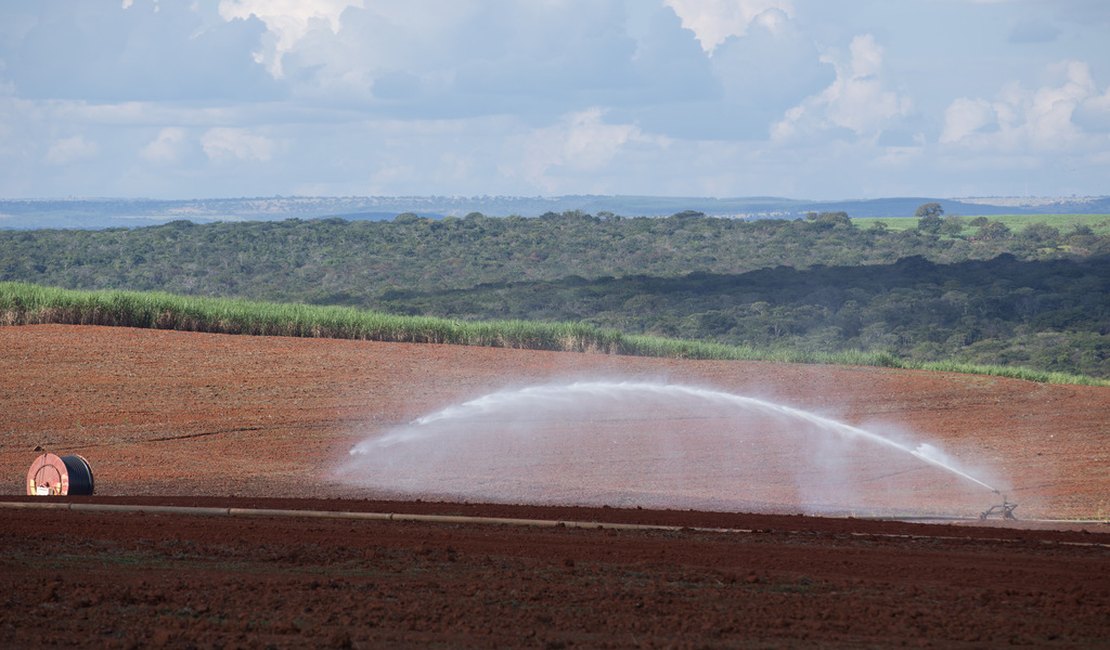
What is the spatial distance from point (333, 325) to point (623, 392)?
12302 mm

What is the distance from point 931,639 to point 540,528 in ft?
21.8

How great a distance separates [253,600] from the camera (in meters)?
11.0

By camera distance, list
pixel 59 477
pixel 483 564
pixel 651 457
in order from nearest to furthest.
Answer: pixel 483 564, pixel 59 477, pixel 651 457

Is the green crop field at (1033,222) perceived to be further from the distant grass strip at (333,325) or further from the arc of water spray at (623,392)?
the arc of water spray at (623,392)

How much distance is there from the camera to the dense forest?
8694cm

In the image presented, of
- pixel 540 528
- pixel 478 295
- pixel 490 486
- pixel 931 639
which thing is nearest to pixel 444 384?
pixel 490 486

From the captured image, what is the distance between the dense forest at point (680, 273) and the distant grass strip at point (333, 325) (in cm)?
2984

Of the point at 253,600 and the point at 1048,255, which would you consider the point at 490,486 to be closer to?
the point at 253,600

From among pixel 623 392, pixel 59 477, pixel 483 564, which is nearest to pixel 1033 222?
pixel 623 392

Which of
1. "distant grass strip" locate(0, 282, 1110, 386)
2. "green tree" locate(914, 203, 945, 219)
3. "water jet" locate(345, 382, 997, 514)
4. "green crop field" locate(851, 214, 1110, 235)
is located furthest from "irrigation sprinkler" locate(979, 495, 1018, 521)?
Answer: "green tree" locate(914, 203, 945, 219)

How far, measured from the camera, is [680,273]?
12206 cm

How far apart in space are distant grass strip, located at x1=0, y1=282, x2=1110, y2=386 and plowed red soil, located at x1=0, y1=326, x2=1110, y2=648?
10942 mm

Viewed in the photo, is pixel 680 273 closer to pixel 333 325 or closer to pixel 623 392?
pixel 333 325

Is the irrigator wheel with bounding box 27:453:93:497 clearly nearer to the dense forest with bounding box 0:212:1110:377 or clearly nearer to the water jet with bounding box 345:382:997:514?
the water jet with bounding box 345:382:997:514
